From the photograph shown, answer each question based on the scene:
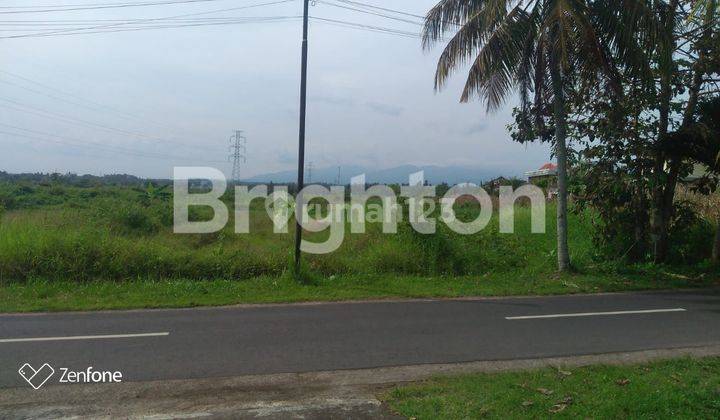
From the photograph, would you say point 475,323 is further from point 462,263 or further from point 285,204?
point 285,204

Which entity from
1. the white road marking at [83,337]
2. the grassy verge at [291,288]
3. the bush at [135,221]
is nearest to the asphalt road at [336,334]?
the white road marking at [83,337]

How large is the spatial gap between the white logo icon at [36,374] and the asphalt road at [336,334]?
0.29 feet

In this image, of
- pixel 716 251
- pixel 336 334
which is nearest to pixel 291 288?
pixel 336 334

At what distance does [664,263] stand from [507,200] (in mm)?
6119

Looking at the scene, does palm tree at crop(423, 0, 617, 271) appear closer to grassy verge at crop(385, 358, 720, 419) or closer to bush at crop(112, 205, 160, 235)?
grassy verge at crop(385, 358, 720, 419)

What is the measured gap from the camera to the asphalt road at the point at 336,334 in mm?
6309

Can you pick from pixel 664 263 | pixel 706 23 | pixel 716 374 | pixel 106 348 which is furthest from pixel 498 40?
pixel 106 348

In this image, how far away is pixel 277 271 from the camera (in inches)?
504

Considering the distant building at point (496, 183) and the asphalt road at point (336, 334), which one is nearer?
the asphalt road at point (336, 334)

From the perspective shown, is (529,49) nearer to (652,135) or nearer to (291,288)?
(652,135)

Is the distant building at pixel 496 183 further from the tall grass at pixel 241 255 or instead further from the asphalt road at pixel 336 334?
the asphalt road at pixel 336 334

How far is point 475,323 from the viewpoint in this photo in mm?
8172

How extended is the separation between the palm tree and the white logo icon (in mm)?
9704

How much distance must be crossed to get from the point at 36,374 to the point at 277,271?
7.12 m
